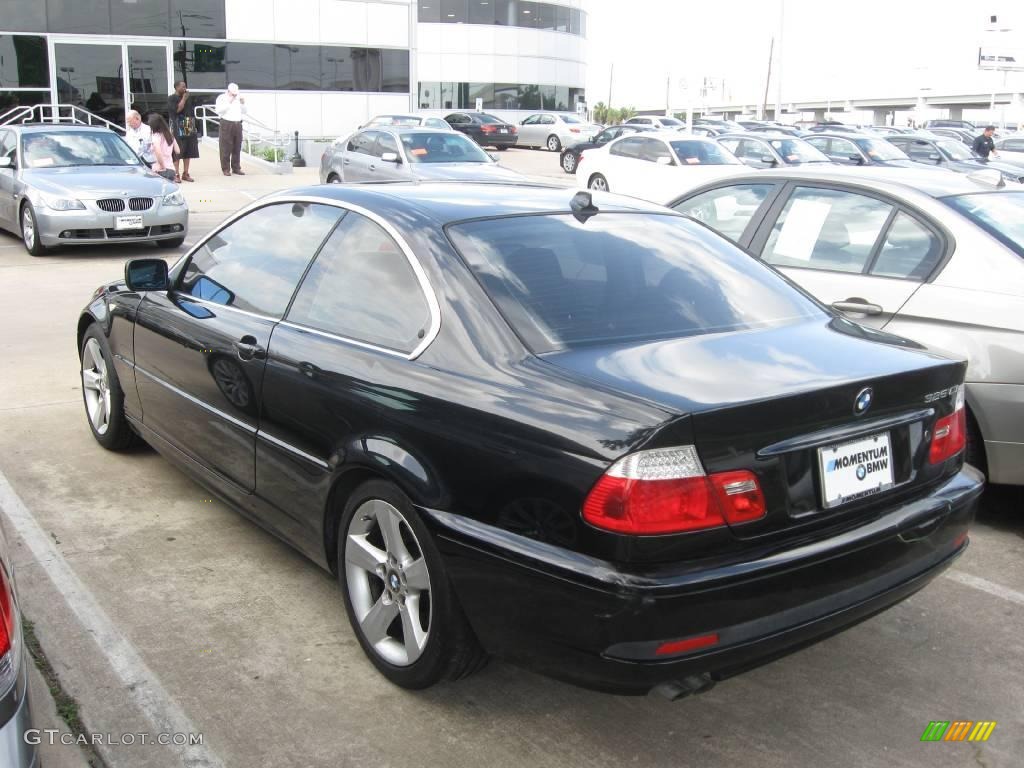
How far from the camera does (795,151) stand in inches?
875

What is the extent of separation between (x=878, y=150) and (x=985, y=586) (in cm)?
2193

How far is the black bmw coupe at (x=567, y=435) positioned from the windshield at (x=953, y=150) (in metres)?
25.1

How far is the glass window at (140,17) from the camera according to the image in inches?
1129

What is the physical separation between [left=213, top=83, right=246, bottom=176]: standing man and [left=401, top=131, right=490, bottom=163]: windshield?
6283 millimetres

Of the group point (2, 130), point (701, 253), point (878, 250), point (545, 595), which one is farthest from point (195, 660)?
point (2, 130)

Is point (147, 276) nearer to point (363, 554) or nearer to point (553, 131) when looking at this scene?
point (363, 554)

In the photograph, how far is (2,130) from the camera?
1431 cm

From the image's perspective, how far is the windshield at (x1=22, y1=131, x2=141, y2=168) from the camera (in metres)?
13.5

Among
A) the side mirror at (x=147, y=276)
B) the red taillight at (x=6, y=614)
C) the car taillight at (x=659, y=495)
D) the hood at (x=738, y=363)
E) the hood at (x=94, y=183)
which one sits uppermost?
the hood at (x=738, y=363)

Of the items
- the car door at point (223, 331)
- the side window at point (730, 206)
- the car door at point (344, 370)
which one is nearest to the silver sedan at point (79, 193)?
the side window at point (730, 206)

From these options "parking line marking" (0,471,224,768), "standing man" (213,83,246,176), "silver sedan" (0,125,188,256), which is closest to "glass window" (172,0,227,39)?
"standing man" (213,83,246,176)

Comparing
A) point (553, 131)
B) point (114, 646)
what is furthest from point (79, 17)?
point (114, 646)

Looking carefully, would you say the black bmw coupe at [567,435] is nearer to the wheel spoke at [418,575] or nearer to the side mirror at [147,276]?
the wheel spoke at [418,575]

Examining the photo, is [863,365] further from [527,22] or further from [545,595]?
[527,22]
